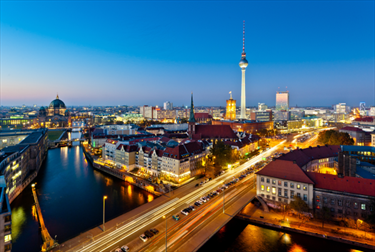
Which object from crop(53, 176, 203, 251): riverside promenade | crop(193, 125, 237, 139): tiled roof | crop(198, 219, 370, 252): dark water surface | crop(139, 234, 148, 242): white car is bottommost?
crop(198, 219, 370, 252): dark water surface

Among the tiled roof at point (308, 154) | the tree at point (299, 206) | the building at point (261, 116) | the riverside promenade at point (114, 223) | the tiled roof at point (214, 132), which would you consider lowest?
the riverside promenade at point (114, 223)

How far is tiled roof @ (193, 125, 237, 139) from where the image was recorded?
198 ft

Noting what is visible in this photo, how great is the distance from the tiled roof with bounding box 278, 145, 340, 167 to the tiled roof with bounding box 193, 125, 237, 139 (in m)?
24.8

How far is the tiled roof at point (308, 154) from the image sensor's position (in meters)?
31.1

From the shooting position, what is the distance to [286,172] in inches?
1006

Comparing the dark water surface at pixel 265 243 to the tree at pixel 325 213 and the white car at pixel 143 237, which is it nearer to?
the tree at pixel 325 213

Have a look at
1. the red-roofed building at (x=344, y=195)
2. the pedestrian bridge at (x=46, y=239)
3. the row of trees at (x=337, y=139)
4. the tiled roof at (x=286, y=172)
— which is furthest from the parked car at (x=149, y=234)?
the row of trees at (x=337, y=139)

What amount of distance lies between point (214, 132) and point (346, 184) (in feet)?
133

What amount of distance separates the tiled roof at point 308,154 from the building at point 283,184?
15.0 ft

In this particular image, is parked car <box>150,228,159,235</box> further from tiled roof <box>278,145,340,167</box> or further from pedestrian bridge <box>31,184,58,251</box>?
tiled roof <box>278,145,340,167</box>

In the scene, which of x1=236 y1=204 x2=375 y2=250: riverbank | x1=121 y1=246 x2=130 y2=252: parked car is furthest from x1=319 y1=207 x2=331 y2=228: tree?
x1=121 y1=246 x2=130 y2=252: parked car

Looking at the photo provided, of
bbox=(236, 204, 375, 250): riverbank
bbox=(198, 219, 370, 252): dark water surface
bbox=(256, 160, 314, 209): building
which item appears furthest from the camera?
bbox=(256, 160, 314, 209): building

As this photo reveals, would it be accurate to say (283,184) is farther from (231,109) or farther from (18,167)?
(231,109)

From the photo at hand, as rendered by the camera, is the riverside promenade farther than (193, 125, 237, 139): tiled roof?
No
